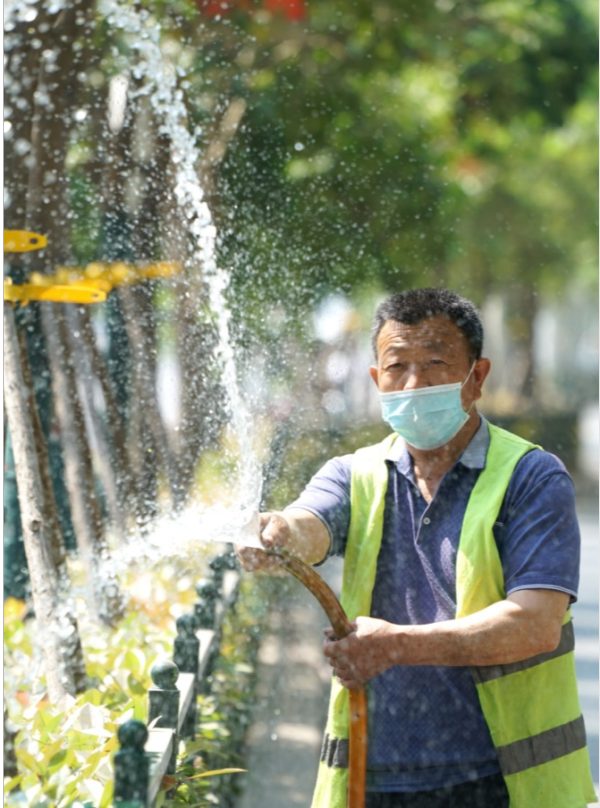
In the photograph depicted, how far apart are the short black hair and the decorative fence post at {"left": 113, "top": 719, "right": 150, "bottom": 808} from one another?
89cm

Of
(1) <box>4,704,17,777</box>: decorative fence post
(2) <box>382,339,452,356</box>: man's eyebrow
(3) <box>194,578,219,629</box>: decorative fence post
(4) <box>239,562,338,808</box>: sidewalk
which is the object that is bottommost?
(4) <box>239,562,338,808</box>: sidewalk

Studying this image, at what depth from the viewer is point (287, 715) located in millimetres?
4965

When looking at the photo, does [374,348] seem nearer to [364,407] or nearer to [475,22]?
[475,22]

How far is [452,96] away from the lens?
10.2 meters

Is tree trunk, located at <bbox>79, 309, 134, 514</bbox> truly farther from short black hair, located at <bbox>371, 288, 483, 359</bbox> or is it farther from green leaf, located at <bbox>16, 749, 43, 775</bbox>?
short black hair, located at <bbox>371, 288, 483, 359</bbox>

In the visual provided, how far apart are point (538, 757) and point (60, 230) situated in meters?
4.28

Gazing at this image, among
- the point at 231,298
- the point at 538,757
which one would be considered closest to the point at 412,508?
the point at 538,757

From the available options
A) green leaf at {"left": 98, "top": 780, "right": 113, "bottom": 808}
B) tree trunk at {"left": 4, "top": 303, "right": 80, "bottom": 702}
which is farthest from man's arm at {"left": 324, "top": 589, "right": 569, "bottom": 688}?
tree trunk at {"left": 4, "top": 303, "right": 80, "bottom": 702}

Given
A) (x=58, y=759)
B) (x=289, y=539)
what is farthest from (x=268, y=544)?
(x=58, y=759)

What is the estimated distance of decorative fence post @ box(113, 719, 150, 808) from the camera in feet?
6.91

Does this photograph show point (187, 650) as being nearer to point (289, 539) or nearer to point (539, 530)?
point (289, 539)

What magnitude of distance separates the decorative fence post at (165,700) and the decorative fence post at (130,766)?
0.58 m

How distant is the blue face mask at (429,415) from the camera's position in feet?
Result: 7.08

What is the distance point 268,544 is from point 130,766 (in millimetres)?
481
